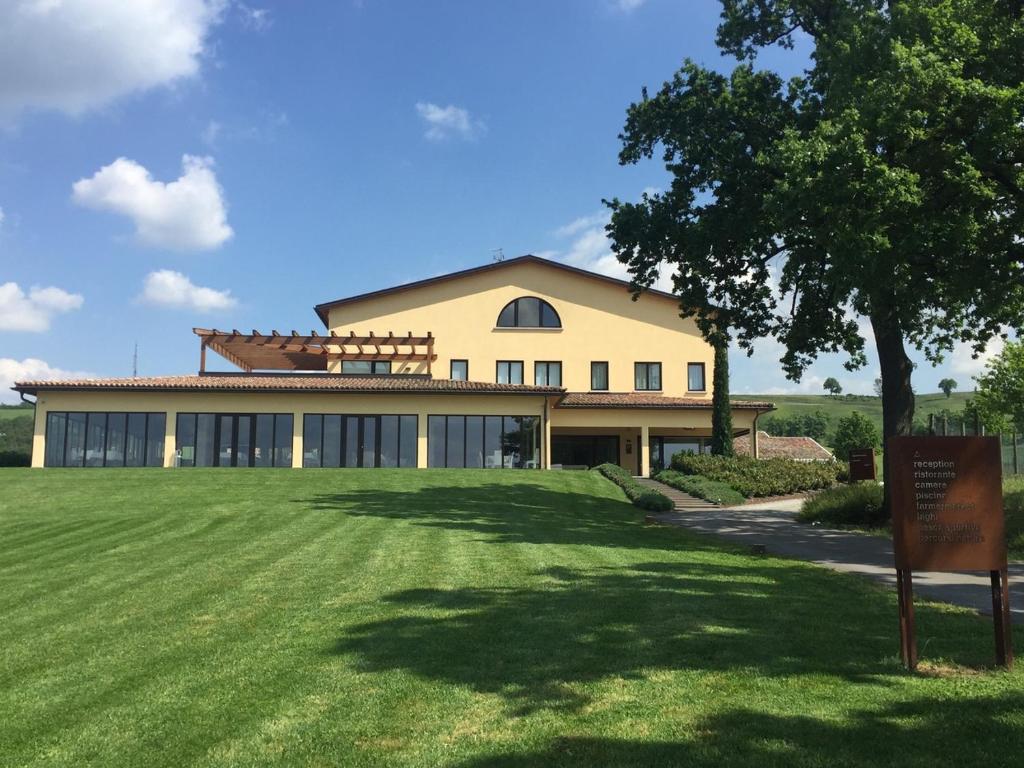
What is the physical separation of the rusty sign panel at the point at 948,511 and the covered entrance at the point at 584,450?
116 feet

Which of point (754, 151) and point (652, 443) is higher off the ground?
point (754, 151)

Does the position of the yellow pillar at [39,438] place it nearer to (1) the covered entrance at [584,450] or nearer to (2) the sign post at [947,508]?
(1) the covered entrance at [584,450]

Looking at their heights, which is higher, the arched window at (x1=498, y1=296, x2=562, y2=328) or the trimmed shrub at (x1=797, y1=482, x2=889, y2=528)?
the arched window at (x1=498, y1=296, x2=562, y2=328)

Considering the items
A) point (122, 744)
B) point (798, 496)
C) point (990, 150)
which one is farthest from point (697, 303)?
point (122, 744)

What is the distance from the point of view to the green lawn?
476 centimetres

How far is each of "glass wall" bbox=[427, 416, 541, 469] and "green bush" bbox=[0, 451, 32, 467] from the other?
737 inches

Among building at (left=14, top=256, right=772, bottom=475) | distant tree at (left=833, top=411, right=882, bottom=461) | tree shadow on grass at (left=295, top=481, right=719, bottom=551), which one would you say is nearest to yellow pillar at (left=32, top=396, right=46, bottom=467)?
building at (left=14, top=256, right=772, bottom=475)

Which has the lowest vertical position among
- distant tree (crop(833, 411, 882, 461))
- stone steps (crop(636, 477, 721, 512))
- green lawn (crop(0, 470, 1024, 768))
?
stone steps (crop(636, 477, 721, 512))

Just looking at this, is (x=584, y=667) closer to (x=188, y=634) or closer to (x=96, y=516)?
(x=188, y=634)

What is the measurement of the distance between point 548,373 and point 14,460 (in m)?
26.2

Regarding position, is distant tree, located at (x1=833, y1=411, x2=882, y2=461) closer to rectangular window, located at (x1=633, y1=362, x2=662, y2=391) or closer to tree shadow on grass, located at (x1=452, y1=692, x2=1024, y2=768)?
rectangular window, located at (x1=633, y1=362, x2=662, y2=391)

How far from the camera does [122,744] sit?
4906 mm

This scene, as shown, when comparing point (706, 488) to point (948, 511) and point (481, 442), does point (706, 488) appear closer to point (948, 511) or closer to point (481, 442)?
point (481, 442)

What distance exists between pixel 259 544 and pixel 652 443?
31.0 meters
